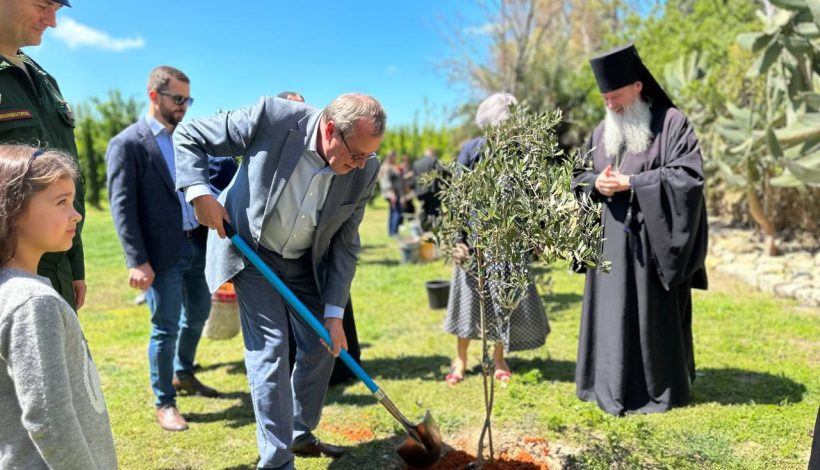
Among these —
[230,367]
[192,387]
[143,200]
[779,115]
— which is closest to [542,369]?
[230,367]

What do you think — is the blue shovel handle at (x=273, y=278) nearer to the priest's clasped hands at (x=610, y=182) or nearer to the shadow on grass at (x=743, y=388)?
the priest's clasped hands at (x=610, y=182)

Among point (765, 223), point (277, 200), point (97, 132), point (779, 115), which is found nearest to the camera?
point (277, 200)

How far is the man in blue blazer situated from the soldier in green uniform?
1.17 metres

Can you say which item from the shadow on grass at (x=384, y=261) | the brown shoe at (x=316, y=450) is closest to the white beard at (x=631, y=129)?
the brown shoe at (x=316, y=450)

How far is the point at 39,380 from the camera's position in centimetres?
163

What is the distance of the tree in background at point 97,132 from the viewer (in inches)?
922

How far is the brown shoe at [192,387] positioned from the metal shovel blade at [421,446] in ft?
5.90

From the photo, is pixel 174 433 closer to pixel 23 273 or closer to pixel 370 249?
pixel 23 273

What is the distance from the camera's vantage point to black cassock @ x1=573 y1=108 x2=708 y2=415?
149 inches

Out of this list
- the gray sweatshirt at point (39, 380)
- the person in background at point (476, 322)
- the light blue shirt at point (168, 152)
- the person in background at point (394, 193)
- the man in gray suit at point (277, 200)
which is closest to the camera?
the gray sweatshirt at point (39, 380)

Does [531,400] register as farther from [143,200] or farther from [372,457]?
[143,200]

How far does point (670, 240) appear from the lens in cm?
378

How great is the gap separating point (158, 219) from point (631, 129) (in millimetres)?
3049

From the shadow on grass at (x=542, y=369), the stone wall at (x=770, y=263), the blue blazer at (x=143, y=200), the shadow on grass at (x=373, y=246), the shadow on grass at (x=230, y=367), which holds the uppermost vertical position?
the blue blazer at (x=143, y=200)
